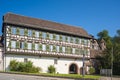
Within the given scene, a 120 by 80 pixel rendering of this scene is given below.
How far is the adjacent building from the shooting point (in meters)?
40.0

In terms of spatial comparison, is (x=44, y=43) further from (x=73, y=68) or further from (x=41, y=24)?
(x=73, y=68)

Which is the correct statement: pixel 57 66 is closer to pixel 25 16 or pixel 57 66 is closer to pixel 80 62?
pixel 80 62

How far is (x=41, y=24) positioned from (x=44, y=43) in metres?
4.26

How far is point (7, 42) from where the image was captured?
39281mm

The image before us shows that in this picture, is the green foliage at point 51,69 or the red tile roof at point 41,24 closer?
the red tile roof at point 41,24

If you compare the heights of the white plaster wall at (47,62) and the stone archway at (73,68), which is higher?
the white plaster wall at (47,62)

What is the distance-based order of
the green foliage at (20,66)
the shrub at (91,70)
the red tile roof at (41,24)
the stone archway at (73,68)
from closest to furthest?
the green foliage at (20,66) → the red tile roof at (41,24) → the stone archway at (73,68) → the shrub at (91,70)

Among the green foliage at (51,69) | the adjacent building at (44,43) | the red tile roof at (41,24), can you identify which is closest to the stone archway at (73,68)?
the adjacent building at (44,43)

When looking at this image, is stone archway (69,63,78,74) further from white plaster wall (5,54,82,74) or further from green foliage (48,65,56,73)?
green foliage (48,65,56,73)

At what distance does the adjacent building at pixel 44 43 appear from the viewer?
40000 millimetres

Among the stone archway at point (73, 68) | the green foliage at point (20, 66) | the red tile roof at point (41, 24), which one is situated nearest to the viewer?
the green foliage at point (20, 66)

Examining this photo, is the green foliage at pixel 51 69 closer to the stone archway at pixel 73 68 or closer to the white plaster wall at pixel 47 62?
the white plaster wall at pixel 47 62

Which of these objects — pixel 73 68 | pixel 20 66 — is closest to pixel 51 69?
pixel 20 66

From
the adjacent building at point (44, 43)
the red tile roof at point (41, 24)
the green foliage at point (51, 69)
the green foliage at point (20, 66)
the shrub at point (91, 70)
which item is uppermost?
the red tile roof at point (41, 24)
